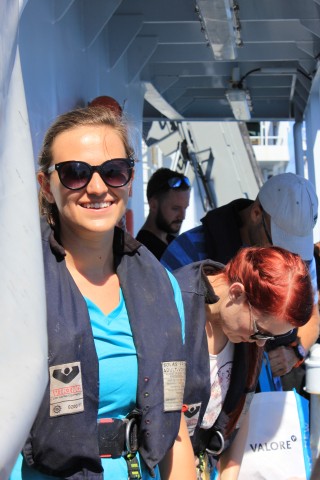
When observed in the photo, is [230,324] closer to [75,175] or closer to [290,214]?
[75,175]

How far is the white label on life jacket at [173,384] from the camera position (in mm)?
1926

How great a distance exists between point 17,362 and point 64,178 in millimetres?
755

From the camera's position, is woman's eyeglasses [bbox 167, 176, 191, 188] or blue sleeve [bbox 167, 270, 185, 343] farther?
woman's eyeglasses [bbox 167, 176, 191, 188]

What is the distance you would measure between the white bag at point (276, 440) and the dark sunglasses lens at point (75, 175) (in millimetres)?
1321

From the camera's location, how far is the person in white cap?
318cm

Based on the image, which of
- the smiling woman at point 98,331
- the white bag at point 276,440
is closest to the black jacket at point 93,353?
the smiling woman at point 98,331

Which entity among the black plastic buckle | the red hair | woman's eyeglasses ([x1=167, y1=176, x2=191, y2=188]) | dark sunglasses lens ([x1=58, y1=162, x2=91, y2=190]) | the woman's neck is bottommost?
the black plastic buckle

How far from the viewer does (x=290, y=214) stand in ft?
10.5

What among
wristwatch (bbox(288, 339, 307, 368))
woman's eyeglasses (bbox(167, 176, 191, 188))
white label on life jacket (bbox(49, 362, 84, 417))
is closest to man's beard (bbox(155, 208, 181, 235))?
woman's eyeglasses (bbox(167, 176, 191, 188))

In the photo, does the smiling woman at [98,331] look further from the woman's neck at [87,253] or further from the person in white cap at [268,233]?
the person in white cap at [268,233]

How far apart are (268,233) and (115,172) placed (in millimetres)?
1434

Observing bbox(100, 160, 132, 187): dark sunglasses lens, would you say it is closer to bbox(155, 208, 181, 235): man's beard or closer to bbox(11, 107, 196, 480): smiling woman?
bbox(11, 107, 196, 480): smiling woman

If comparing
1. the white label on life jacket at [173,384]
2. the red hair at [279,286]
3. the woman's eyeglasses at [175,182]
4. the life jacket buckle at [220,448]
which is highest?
the woman's eyeglasses at [175,182]

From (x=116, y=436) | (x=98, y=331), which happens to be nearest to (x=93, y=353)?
(x=98, y=331)
